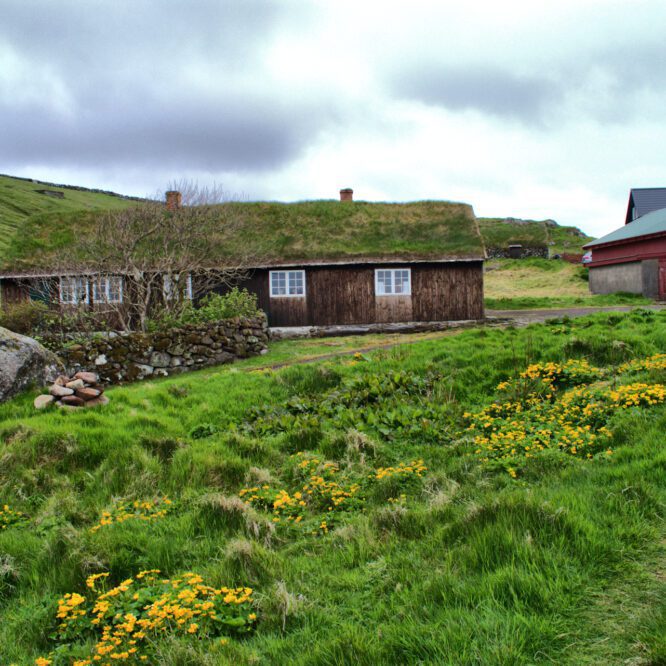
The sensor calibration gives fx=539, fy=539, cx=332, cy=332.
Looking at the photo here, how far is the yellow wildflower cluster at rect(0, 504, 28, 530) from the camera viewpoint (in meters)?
5.98

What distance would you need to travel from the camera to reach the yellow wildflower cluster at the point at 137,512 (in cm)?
562

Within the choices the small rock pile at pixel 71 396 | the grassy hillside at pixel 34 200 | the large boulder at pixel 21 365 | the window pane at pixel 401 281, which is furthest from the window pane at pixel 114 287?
the grassy hillside at pixel 34 200

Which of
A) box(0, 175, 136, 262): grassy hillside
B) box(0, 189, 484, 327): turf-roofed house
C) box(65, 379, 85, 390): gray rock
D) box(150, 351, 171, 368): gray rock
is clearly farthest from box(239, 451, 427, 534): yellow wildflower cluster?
box(0, 175, 136, 262): grassy hillside

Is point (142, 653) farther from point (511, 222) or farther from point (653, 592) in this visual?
point (511, 222)

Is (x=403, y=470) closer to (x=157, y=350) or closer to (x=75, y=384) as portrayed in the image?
(x=75, y=384)

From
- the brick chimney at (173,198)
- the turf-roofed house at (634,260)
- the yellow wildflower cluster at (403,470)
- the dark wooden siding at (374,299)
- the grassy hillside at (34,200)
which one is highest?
the grassy hillside at (34,200)

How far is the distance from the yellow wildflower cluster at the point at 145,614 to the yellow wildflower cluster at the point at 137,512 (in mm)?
1159

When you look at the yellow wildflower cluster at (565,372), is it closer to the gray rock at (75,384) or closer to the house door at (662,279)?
the gray rock at (75,384)

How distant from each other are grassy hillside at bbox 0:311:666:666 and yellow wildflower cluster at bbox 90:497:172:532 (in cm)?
3

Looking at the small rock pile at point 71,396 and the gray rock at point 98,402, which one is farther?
the gray rock at point 98,402

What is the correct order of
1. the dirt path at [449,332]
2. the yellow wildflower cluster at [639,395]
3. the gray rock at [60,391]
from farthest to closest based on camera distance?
1. the dirt path at [449,332]
2. the gray rock at [60,391]
3. the yellow wildflower cluster at [639,395]

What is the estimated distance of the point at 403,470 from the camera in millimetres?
6480

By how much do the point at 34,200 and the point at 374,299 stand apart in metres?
92.0

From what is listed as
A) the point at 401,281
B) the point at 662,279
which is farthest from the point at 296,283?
the point at 662,279
